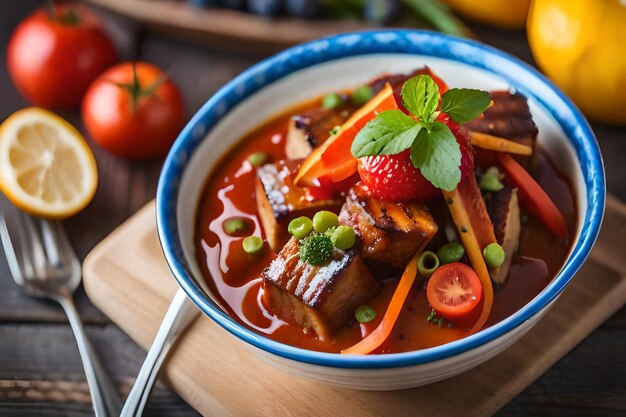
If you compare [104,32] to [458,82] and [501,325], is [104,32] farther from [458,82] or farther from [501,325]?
[501,325]

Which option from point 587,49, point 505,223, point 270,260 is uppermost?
point 587,49

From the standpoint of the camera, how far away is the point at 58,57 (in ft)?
14.6

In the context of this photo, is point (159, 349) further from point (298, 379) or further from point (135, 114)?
point (135, 114)

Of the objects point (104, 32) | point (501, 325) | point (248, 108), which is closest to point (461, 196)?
point (501, 325)

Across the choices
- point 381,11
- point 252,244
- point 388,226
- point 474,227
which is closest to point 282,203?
point 252,244

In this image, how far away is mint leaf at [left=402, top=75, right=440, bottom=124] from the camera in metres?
2.65

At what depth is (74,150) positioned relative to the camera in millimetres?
3895

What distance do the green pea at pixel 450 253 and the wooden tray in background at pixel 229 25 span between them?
2016mm

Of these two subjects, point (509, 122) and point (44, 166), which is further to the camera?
point (44, 166)

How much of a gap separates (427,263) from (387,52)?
1.19 meters

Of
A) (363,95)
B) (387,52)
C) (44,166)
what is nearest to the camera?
(363,95)

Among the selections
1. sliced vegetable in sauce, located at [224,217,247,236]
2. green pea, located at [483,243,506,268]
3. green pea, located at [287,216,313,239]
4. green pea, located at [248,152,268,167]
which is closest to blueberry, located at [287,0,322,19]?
green pea, located at [248,152,268,167]

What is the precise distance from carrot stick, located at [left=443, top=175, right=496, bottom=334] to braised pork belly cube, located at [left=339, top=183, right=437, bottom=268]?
105mm

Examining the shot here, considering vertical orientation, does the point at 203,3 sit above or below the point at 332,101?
above
